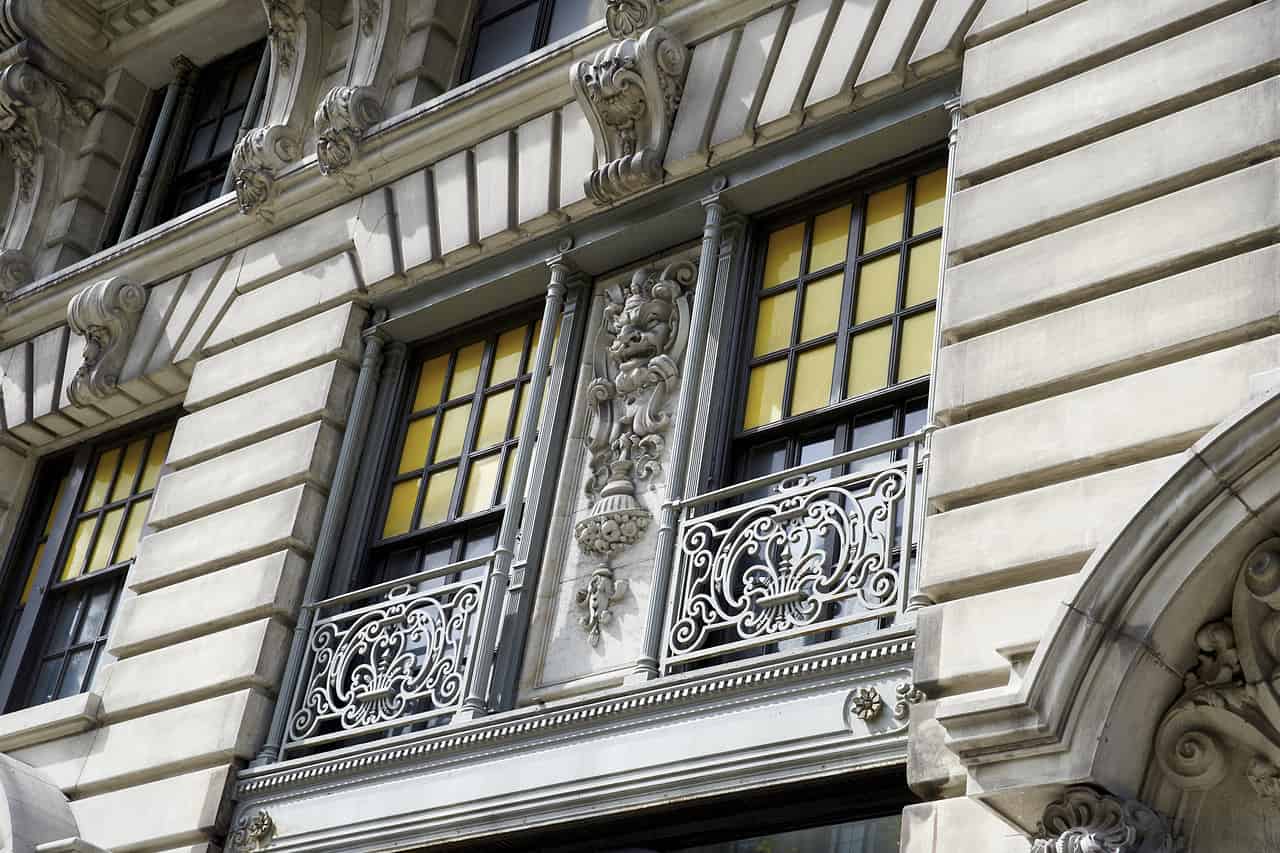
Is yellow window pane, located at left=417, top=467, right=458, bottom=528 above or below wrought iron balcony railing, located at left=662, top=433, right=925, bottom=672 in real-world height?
above

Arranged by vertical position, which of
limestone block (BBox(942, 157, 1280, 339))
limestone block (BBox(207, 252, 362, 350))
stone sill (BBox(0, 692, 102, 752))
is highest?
limestone block (BBox(207, 252, 362, 350))

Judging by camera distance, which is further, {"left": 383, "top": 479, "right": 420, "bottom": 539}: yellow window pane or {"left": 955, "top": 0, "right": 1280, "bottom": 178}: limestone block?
{"left": 383, "top": 479, "right": 420, "bottom": 539}: yellow window pane

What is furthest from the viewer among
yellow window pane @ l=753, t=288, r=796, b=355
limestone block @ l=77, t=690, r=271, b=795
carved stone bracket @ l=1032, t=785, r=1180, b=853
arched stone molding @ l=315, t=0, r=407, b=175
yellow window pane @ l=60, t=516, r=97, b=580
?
yellow window pane @ l=60, t=516, r=97, b=580

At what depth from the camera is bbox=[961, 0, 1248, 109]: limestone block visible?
1027 centimetres

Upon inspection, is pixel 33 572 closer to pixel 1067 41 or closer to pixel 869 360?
pixel 869 360

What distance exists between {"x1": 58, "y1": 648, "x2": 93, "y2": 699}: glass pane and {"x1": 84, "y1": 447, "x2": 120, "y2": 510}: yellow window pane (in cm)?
146

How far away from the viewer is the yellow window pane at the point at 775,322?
12.2m

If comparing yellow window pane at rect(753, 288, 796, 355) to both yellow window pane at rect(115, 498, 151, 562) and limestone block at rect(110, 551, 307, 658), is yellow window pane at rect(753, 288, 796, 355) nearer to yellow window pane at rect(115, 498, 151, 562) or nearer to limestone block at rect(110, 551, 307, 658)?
limestone block at rect(110, 551, 307, 658)

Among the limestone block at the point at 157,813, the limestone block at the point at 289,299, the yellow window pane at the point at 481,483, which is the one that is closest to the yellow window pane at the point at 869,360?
the yellow window pane at the point at 481,483

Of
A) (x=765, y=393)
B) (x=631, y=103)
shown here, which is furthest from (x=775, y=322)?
(x=631, y=103)

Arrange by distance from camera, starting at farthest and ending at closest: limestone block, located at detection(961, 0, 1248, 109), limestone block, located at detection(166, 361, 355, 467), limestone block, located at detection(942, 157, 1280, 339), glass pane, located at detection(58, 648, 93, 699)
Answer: glass pane, located at detection(58, 648, 93, 699)
limestone block, located at detection(166, 361, 355, 467)
limestone block, located at detection(961, 0, 1248, 109)
limestone block, located at detection(942, 157, 1280, 339)

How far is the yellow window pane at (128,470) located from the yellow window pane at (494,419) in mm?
4075

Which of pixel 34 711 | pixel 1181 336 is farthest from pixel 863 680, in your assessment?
pixel 34 711

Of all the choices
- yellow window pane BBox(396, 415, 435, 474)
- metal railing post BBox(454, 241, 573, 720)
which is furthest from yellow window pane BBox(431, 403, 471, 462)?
metal railing post BBox(454, 241, 573, 720)
